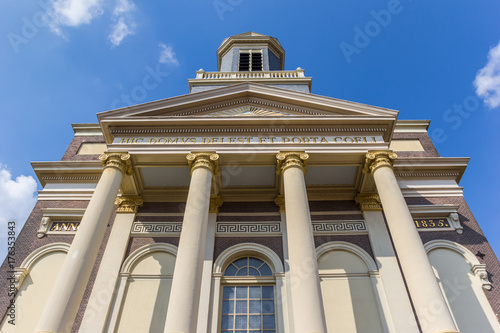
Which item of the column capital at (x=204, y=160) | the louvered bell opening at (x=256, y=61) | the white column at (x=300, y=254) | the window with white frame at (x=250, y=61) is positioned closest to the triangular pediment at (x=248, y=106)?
the column capital at (x=204, y=160)

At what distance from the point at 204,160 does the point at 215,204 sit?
290 cm

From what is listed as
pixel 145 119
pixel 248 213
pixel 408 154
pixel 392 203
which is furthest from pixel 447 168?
pixel 145 119

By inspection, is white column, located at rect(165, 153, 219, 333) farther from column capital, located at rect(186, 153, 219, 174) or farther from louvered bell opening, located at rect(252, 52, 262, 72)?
louvered bell opening, located at rect(252, 52, 262, 72)

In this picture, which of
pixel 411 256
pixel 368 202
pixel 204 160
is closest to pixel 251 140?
pixel 204 160

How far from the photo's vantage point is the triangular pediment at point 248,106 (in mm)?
17172

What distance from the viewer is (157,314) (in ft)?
48.8

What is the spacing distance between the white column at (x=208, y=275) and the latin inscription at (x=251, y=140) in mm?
2850

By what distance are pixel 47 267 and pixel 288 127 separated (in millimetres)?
11704

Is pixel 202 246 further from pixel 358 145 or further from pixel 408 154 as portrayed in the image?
pixel 408 154

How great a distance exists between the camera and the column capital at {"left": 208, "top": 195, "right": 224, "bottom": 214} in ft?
58.2

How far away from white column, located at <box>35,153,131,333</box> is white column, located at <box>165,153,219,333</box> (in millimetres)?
2849

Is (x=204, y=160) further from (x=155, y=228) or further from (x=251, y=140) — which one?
(x=155, y=228)

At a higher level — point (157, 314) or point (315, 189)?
point (315, 189)

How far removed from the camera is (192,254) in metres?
12.5
